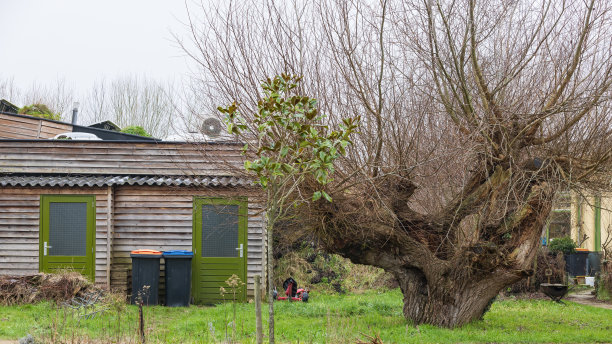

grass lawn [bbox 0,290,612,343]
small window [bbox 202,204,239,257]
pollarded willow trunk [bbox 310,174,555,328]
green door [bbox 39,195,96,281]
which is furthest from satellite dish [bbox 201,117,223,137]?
green door [bbox 39,195,96,281]

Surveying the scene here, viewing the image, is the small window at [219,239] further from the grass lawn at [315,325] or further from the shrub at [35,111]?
the shrub at [35,111]

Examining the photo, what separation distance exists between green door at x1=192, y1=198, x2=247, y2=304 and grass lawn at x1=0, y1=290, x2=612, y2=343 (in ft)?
2.53

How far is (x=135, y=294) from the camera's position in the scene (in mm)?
13633

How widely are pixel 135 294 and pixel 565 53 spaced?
32.0ft

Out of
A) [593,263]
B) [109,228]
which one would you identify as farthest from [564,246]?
[109,228]

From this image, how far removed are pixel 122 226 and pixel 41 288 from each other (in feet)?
7.63

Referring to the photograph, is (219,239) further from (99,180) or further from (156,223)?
(99,180)

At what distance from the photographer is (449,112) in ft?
29.1

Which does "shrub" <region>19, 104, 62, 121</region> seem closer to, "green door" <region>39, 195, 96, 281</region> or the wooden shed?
the wooden shed

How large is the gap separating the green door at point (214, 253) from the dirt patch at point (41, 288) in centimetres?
248

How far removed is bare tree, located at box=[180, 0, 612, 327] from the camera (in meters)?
8.69

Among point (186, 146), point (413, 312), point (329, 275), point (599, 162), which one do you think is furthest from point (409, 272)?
point (329, 275)

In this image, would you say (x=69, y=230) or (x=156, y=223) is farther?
(x=156, y=223)

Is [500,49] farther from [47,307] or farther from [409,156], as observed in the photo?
[47,307]
